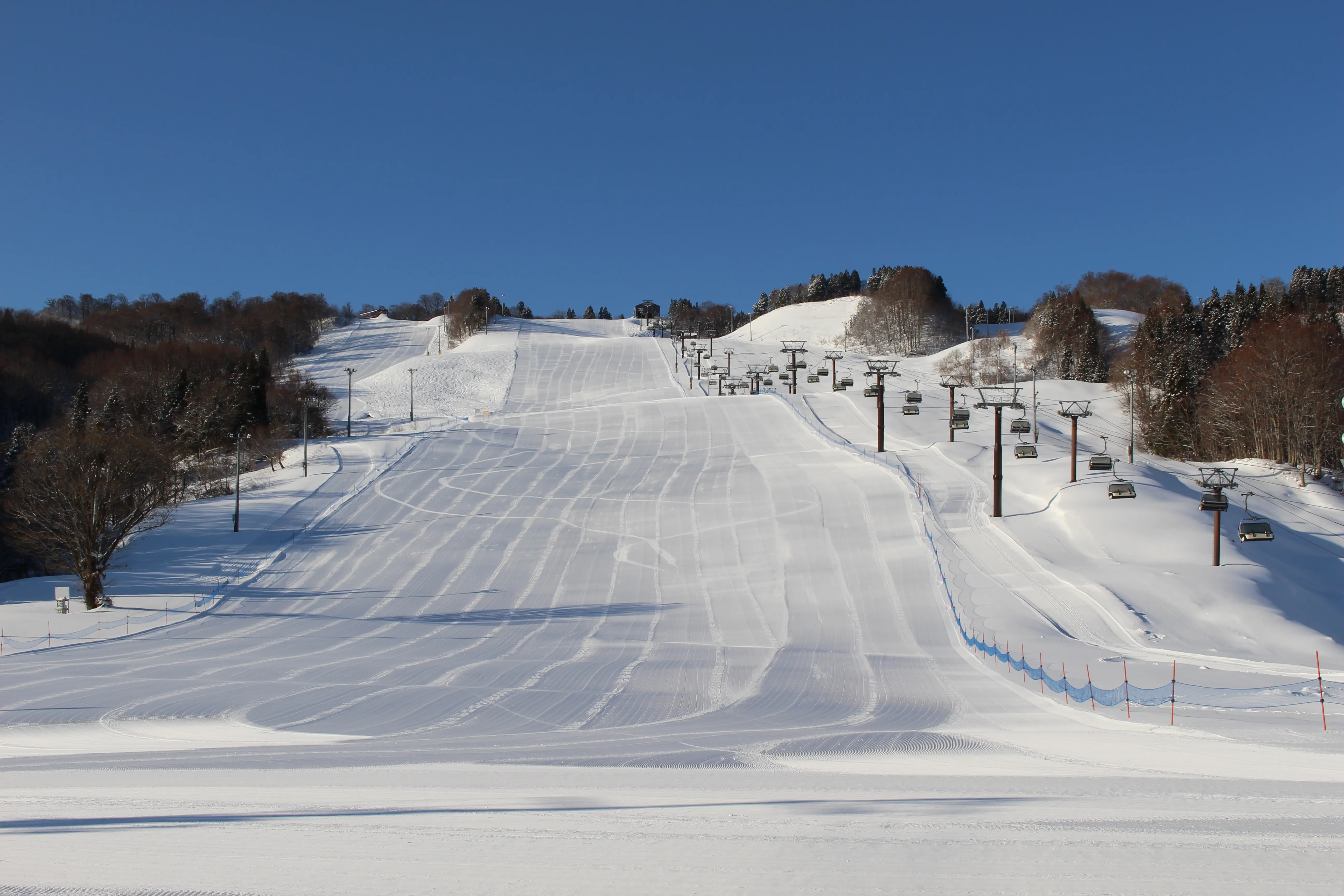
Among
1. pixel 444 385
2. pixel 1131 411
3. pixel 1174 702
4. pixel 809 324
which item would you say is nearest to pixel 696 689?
pixel 1174 702

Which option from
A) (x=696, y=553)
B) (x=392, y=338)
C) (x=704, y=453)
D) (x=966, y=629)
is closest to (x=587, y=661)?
(x=966, y=629)

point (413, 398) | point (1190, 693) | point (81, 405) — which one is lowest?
point (1190, 693)

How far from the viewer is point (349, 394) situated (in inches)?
3091

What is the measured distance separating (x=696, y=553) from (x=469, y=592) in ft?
30.5

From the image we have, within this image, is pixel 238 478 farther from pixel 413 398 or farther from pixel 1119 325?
pixel 1119 325

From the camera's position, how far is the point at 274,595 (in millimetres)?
31547

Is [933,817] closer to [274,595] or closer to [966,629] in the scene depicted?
[966,629]

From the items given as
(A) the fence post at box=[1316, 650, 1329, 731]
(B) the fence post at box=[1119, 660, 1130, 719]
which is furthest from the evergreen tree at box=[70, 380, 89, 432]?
(A) the fence post at box=[1316, 650, 1329, 731]

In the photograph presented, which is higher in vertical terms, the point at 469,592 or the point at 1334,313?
the point at 1334,313

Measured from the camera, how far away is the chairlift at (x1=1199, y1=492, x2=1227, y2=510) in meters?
29.8

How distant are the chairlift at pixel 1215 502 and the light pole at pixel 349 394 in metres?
52.1

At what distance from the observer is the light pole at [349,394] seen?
69.2 meters

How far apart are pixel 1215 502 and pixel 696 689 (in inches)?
853

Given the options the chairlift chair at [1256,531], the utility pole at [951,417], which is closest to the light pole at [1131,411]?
the utility pole at [951,417]
